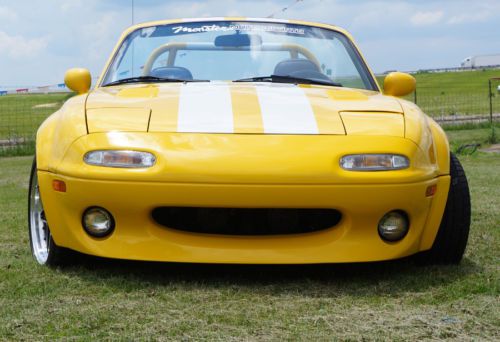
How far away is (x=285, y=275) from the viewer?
293 cm

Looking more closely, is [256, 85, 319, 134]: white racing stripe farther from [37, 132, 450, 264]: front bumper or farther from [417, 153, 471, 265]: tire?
[417, 153, 471, 265]: tire

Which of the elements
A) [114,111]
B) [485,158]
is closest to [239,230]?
[114,111]

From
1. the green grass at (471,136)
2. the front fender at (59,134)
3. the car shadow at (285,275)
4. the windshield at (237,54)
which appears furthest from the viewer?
the green grass at (471,136)

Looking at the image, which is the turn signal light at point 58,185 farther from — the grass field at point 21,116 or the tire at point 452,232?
the grass field at point 21,116

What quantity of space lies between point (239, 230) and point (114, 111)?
0.69m

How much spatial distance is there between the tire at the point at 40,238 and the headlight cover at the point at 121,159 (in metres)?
0.48

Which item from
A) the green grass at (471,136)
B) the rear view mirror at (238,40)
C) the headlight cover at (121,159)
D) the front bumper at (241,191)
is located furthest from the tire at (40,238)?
the green grass at (471,136)

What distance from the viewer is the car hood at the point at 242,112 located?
2.83m

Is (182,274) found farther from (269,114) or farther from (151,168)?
(269,114)

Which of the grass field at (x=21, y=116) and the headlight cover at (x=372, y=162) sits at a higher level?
the headlight cover at (x=372, y=162)

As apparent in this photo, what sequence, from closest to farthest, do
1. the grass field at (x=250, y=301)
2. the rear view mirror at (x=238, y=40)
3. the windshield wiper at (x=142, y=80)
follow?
the grass field at (x=250, y=301)
the windshield wiper at (x=142, y=80)
the rear view mirror at (x=238, y=40)

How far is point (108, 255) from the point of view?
2789 millimetres

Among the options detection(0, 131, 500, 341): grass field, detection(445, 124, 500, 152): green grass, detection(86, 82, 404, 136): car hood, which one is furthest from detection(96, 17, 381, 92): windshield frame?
detection(445, 124, 500, 152): green grass

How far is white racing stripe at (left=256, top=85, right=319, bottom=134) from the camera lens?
283 cm
